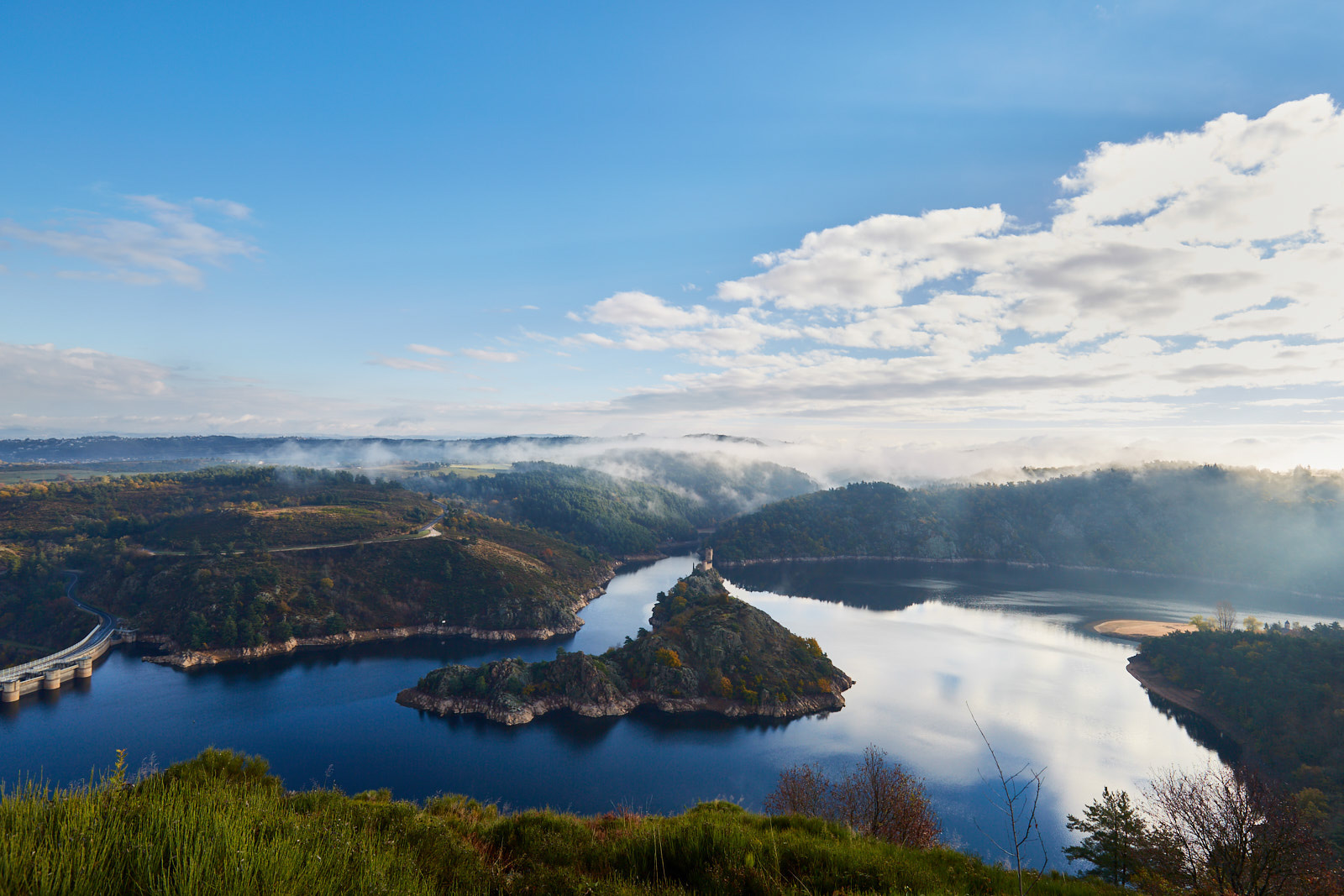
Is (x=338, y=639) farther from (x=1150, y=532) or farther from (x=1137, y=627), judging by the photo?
(x=1150, y=532)

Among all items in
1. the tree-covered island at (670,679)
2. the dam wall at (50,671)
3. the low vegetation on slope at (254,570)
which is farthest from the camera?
the low vegetation on slope at (254,570)

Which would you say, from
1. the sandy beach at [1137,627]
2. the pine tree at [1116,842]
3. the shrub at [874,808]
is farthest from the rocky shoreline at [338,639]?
the sandy beach at [1137,627]

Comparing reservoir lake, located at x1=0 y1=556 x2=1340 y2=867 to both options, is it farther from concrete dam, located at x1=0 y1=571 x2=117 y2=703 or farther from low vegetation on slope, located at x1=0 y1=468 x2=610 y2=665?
low vegetation on slope, located at x1=0 y1=468 x2=610 y2=665

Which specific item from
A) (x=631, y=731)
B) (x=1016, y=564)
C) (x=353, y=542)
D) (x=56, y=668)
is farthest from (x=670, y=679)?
(x=1016, y=564)

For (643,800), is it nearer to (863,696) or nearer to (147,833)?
(863,696)

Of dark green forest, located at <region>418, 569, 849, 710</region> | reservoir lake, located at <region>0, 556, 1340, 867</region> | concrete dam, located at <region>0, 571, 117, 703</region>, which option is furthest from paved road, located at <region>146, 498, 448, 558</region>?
dark green forest, located at <region>418, 569, 849, 710</region>

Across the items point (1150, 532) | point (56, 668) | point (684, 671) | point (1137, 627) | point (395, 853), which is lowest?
point (1137, 627)

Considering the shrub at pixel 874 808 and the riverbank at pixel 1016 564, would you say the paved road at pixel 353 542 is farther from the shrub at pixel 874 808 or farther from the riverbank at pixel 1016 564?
the shrub at pixel 874 808
